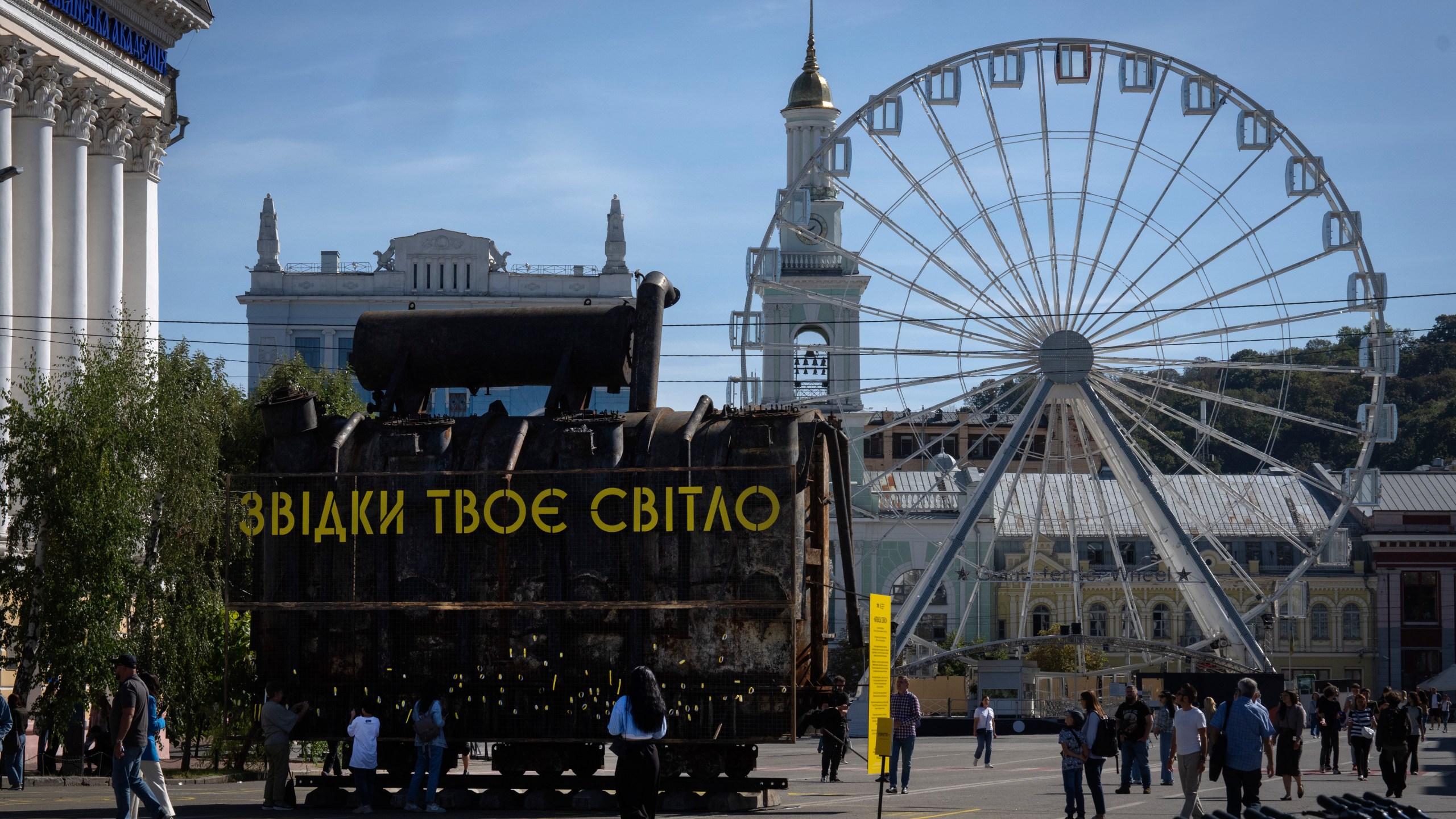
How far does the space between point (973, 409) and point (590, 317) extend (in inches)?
1086

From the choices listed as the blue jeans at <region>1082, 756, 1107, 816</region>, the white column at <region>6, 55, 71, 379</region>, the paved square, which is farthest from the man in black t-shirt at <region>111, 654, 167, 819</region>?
the white column at <region>6, 55, 71, 379</region>

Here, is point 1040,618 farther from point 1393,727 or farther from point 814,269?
point 1393,727

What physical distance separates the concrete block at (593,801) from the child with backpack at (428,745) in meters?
1.56

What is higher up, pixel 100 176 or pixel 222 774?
pixel 100 176

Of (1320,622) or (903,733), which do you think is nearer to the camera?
(903,733)

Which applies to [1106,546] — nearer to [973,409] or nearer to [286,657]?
[973,409]

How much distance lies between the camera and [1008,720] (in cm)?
6259

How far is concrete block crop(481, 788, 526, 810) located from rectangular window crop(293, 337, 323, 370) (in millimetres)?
61027

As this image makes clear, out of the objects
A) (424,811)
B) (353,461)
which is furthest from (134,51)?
(424,811)

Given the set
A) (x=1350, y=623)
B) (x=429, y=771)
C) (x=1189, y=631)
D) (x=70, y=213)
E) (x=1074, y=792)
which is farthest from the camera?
(x=1189, y=631)

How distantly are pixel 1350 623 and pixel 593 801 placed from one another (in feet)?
264

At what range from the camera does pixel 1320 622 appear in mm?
95188

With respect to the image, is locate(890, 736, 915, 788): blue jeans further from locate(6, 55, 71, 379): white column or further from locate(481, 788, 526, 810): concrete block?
locate(6, 55, 71, 379): white column

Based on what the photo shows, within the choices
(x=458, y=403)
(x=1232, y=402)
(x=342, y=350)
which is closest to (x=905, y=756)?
(x=1232, y=402)
